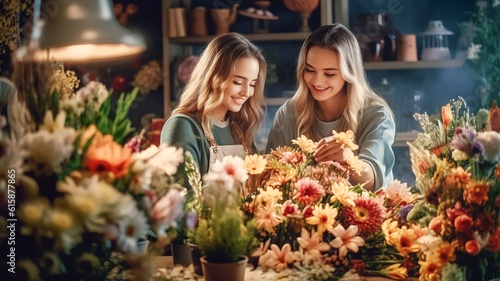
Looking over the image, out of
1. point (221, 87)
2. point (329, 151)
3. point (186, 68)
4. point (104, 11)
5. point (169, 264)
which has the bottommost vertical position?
point (169, 264)

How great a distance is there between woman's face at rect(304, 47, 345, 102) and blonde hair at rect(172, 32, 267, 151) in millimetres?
183

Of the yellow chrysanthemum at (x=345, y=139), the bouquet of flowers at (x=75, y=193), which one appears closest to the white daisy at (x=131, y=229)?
the bouquet of flowers at (x=75, y=193)

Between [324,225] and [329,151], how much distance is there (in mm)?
352

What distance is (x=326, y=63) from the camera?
2514 millimetres

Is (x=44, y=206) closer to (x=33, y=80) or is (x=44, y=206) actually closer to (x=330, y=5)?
(x=33, y=80)

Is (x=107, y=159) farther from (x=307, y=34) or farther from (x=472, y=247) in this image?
(x=307, y=34)

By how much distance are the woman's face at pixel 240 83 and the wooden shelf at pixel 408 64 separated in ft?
6.90

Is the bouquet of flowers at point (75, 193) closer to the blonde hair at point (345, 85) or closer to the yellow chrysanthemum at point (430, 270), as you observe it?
the yellow chrysanthemum at point (430, 270)

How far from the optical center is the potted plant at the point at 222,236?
144 centimetres

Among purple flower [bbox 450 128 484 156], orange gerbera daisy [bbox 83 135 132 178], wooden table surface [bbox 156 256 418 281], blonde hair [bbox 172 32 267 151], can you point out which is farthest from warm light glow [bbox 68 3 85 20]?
purple flower [bbox 450 128 484 156]

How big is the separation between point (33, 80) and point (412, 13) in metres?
3.70

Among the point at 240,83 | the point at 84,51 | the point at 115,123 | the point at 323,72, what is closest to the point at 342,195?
the point at 115,123

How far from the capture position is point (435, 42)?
434cm

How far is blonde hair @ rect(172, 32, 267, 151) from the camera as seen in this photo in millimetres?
2375
